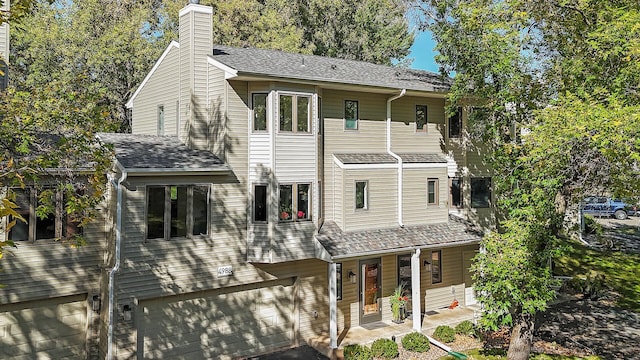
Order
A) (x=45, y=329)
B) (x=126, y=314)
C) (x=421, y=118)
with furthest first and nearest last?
1. (x=421, y=118)
2. (x=126, y=314)
3. (x=45, y=329)

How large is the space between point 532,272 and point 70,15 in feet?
95.0

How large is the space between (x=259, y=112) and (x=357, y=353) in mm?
8102

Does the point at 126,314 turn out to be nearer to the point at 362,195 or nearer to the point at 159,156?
the point at 159,156

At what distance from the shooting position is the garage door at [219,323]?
12.9 m

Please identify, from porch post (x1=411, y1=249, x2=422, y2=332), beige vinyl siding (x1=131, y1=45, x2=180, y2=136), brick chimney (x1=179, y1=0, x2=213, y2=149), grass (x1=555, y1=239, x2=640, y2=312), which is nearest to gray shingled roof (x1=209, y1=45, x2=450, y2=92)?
brick chimney (x1=179, y1=0, x2=213, y2=149)

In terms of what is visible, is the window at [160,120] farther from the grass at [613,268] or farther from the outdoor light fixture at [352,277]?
the grass at [613,268]

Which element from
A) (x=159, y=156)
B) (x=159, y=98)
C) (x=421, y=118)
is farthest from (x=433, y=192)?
(x=159, y=98)

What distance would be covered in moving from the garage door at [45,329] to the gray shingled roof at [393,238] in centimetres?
733

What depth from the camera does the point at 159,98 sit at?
57.5 feet

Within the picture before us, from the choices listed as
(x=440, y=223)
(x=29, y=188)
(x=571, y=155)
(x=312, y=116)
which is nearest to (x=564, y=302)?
(x=440, y=223)

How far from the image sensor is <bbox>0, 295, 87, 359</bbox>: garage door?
1129 cm

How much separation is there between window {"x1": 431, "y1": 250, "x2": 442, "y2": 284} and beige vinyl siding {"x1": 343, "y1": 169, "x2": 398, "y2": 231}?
304 centimetres

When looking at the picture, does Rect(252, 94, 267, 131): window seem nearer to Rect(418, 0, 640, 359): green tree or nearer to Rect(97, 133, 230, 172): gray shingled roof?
Rect(97, 133, 230, 172): gray shingled roof

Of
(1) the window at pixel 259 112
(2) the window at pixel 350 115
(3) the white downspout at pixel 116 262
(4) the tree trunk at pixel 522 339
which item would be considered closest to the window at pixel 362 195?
(2) the window at pixel 350 115
